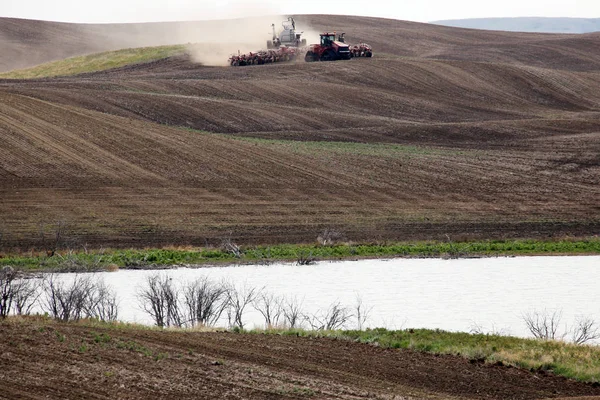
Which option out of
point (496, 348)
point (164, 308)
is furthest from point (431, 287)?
point (496, 348)

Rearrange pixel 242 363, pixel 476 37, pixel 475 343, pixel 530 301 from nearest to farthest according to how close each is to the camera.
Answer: pixel 242 363, pixel 475 343, pixel 530 301, pixel 476 37

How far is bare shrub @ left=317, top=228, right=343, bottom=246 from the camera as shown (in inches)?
1407

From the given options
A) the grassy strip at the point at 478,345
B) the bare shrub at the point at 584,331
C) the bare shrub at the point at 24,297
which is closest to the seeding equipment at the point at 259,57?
the bare shrub at the point at 24,297

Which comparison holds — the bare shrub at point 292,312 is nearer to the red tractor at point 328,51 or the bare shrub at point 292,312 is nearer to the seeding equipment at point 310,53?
the seeding equipment at point 310,53

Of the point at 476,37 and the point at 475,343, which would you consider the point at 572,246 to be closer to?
the point at 475,343

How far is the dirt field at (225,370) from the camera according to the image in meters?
14.6

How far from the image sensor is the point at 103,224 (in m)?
35.8

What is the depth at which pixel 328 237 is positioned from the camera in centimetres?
3619

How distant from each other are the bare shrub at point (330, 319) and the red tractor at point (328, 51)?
60.2m

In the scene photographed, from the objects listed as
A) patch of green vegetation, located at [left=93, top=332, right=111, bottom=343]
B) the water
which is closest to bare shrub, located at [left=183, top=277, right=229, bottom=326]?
the water

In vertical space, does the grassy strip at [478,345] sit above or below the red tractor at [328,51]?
below

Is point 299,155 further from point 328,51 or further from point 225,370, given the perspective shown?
point 328,51

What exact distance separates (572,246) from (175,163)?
17.2 m

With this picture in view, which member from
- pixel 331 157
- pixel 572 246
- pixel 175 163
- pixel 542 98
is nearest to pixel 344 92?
pixel 542 98
